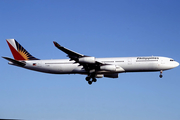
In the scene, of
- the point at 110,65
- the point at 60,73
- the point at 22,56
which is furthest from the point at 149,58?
the point at 22,56

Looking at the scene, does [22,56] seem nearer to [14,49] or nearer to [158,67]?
[14,49]

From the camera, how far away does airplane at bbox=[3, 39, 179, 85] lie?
48588 mm

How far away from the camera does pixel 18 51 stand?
5862 cm

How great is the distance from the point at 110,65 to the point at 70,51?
28.1ft

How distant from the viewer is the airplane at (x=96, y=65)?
1913 inches

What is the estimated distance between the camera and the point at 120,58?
5153cm

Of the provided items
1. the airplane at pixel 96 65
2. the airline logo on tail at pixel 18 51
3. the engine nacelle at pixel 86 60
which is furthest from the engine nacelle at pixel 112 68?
the airline logo on tail at pixel 18 51

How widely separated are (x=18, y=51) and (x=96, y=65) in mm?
19032

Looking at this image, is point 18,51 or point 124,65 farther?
point 18,51

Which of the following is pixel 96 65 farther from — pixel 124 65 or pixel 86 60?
pixel 124 65

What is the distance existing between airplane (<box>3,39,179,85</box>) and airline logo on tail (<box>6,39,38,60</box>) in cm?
217

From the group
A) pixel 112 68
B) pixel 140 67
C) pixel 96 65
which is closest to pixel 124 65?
pixel 112 68

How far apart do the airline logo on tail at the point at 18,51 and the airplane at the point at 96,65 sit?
7.12 ft

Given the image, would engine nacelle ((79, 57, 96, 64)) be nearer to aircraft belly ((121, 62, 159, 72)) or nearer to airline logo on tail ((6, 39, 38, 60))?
aircraft belly ((121, 62, 159, 72))
